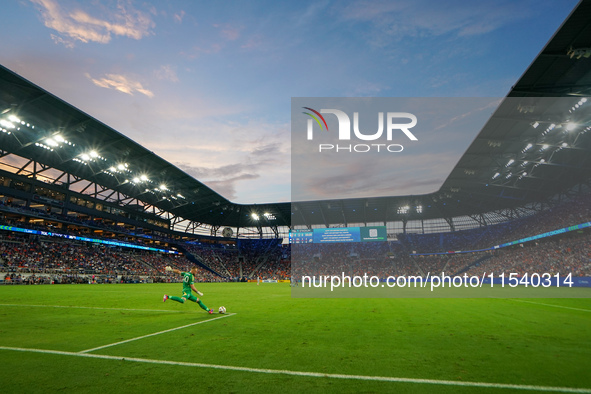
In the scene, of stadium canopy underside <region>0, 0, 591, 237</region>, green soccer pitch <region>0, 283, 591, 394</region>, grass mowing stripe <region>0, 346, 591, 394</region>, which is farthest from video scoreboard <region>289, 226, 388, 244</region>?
grass mowing stripe <region>0, 346, 591, 394</region>

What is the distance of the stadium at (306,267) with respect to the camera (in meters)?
4.85

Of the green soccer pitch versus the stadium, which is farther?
the stadium

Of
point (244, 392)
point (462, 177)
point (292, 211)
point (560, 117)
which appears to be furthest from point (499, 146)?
point (292, 211)

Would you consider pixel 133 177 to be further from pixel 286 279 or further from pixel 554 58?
pixel 554 58

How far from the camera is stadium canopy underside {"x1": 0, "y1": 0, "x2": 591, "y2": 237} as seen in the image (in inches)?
819

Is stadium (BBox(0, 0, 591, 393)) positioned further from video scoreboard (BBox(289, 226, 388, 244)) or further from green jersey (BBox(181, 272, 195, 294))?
green jersey (BBox(181, 272, 195, 294))

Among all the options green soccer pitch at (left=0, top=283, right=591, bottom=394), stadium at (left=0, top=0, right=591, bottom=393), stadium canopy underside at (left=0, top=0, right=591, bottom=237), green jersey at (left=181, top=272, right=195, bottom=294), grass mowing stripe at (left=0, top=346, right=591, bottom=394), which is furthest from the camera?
stadium canopy underside at (left=0, top=0, right=591, bottom=237)

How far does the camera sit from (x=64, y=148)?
39.1 metres

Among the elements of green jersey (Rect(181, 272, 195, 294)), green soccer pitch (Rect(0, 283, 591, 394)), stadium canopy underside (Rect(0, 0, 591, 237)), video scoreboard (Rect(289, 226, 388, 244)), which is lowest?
green soccer pitch (Rect(0, 283, 591, 394))

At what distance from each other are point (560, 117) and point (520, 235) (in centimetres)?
2851

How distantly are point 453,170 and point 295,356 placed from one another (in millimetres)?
40155

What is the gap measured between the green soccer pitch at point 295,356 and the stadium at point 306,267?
51mm

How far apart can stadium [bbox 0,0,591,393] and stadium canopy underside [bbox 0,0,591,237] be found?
21 centimetres

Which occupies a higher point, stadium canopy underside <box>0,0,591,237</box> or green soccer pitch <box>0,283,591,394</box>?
stadium canopy underside <box>0,0,591,237</box>
